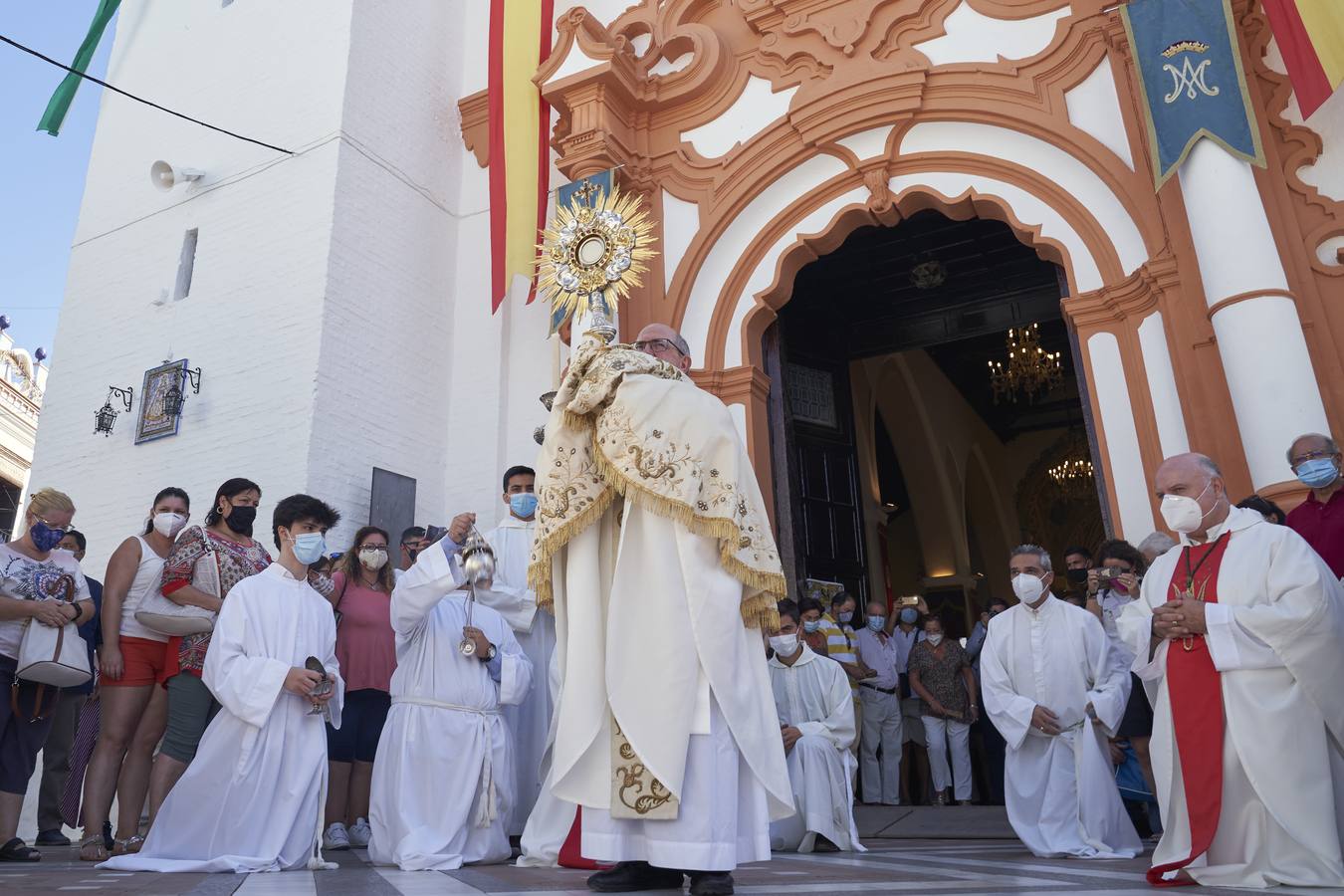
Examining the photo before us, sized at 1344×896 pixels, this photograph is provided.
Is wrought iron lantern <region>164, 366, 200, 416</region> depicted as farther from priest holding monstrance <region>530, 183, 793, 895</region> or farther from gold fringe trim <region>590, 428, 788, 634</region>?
gold fringe trim <region>590, 428, 788, 634</region>

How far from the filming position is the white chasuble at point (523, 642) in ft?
15.5

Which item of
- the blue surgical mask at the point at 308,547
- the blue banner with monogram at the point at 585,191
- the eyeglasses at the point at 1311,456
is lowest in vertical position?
the blue surgical mask at the point at 308,547

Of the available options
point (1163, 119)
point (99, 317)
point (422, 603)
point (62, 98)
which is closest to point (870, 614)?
point (1163, 119)

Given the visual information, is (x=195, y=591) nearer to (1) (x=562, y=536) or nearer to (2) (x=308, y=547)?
(2) (x=308, y=547)

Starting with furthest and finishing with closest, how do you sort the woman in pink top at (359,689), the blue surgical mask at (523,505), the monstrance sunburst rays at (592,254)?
the blue surgical mask at (523,505), the woman in pink top at (359,689), the monstrance sunburst rays at (592,254)

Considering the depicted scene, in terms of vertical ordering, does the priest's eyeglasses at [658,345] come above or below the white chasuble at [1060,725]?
above

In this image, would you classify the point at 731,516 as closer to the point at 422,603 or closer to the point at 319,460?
the point at 422,603

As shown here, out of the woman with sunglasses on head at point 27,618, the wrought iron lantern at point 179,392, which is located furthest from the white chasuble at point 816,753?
the wrought iron lantern at point 179,392

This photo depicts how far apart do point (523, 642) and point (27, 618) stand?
211 cm

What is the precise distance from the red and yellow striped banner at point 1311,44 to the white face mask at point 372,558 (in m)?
5.76

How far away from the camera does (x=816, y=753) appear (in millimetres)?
5141

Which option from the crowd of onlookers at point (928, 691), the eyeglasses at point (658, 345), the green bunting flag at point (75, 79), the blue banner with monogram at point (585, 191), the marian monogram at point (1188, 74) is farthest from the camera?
the green bunting flag at point (75, 79)

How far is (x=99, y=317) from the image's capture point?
9406mm

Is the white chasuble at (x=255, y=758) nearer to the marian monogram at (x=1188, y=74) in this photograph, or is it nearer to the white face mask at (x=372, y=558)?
the white face mask at (x=372, y=558)
